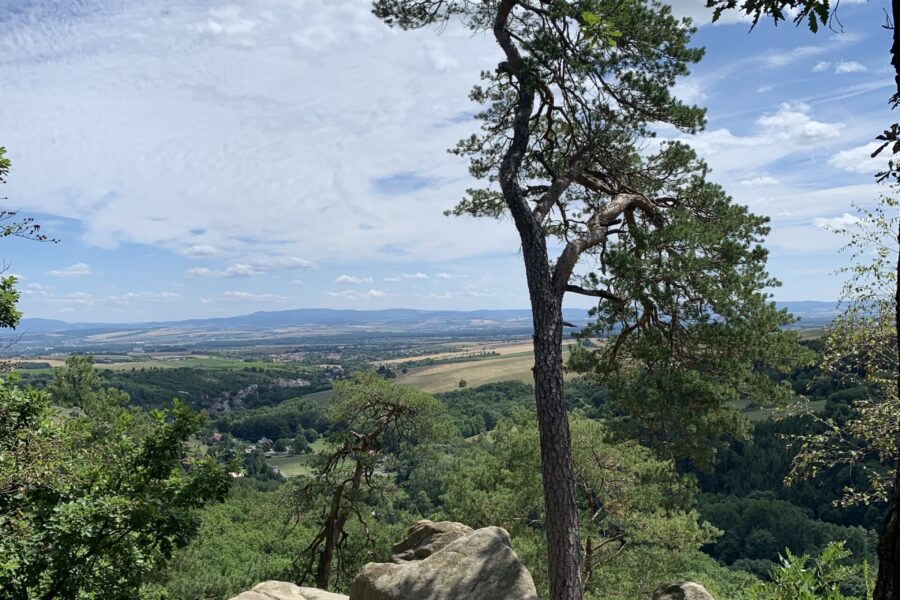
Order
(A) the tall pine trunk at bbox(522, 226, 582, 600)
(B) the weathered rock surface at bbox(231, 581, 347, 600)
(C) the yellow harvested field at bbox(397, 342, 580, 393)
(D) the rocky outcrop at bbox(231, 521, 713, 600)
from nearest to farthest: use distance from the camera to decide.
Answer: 1. (A) the tall pine trunk at bbox(522, 226, 582, 600)
2. (D) the rocky outcrop at bbox(231, 521, 713, 600)
3. (B) the weathered rock surface at bbox(231, 581, 347, 600)
4. (C) the yellow harvested field at bbox(397, 342, 580, 393)

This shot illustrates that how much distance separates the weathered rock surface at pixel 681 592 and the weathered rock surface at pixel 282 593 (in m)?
5.80

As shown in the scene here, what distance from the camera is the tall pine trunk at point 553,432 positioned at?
6625 mm

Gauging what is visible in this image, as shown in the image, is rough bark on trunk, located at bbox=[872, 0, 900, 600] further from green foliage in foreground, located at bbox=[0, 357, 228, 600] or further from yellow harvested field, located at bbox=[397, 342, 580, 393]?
yellow harvested field, located at bbox=[397, 342, 580, 393]

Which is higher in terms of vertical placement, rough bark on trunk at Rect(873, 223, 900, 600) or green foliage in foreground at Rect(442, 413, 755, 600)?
rough bark on trunk at Rect(873, 223, 900, 600)

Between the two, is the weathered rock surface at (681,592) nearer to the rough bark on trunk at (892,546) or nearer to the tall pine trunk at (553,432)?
the tall pine trunk at (553,432)

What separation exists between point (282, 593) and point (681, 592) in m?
6.81

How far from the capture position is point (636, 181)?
363 inches

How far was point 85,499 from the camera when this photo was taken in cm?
633

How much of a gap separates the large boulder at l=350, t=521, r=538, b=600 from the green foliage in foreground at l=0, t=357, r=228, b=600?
2871mm

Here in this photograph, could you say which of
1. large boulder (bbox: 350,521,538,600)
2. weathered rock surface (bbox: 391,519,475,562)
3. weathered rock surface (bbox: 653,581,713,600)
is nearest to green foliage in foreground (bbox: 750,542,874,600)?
weathered rock surface (bbox: 653,581,713,600)

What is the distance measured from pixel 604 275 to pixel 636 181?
247 cm

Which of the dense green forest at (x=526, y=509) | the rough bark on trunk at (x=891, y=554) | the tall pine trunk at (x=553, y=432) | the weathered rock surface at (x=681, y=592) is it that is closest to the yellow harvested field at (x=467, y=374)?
the dense green forest at (x=526, y=509)

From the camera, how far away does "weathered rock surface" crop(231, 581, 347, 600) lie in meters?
9.50

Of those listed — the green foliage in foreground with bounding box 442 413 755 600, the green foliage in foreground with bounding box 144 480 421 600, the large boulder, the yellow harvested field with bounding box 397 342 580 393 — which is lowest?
the yellow harvested field with bounding box 397 342 580 393
